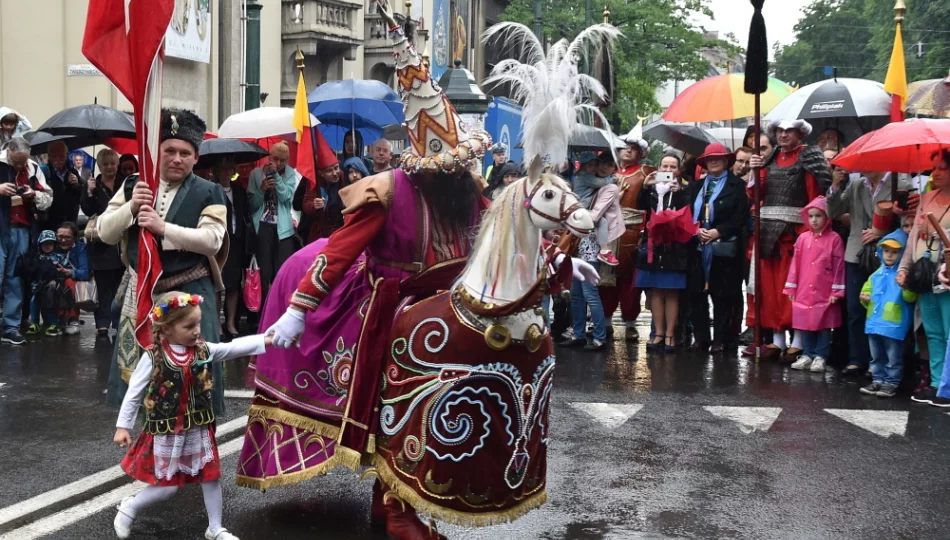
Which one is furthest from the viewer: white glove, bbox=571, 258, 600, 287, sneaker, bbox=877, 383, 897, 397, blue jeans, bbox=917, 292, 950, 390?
sneaker, bbox=877, 383, 897, 397

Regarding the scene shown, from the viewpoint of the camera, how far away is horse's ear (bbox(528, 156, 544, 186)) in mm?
4953

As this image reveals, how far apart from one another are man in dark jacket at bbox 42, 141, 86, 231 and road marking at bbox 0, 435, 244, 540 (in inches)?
261

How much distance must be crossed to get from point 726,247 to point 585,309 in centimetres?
160

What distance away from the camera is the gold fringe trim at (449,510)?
5.07 m

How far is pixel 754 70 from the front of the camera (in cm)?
1122

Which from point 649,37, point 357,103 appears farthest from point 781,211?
point 649,37

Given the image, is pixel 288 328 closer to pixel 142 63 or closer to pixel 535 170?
pixel 535 170

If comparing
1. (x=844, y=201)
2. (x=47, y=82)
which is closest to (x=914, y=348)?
(x=844, y=201)

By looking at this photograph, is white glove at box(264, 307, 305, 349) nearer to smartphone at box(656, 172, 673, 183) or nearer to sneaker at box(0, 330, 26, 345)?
sneaker at box(0, 330, 26, 345)

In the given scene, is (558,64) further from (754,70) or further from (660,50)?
(660,50)

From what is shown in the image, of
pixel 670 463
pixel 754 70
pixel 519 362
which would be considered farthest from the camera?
pixel 754 70

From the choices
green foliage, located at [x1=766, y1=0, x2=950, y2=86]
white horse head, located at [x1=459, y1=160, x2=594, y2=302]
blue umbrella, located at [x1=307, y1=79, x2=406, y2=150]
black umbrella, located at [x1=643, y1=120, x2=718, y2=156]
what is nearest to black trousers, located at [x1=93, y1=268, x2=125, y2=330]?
blue umbrella, located at [x1=307, y1=79, x2=406, y2=150]

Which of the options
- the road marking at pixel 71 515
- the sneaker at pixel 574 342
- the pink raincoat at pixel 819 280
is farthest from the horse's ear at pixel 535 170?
the sneaker at pixel 574 342

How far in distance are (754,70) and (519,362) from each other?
22.9 feet
